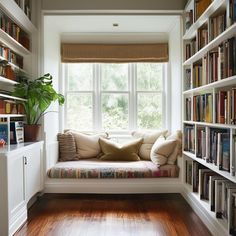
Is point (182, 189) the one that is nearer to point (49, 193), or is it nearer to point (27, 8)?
point (49, 193)

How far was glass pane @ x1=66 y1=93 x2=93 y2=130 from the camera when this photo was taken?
434 cm

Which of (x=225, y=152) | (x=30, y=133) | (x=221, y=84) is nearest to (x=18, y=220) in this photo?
(x=30, y=133)

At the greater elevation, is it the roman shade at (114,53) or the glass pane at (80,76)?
the roman shade at (114,53)

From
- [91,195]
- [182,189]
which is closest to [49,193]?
[91,195]

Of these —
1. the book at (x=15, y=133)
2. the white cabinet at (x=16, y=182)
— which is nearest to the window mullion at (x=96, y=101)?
the white cabinet at (x=16, y=182)

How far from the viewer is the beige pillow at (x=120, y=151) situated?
12.4 feet

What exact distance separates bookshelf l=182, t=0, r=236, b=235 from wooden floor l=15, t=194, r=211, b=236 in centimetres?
21

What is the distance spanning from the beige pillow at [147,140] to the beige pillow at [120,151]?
113mm

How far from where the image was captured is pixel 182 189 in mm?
3428

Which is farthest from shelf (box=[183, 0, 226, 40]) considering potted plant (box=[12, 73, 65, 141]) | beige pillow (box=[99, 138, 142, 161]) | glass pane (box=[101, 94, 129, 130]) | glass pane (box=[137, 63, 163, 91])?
potted plant (box=[12, 73, 65, 141])

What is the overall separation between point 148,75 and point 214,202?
2.47 meters

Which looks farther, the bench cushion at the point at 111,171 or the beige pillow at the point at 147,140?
the beige pillow at the point at 147,140

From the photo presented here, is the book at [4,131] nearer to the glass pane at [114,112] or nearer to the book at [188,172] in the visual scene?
the glass pane at [114,112]

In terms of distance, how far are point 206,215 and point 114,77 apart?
8.56 ft
